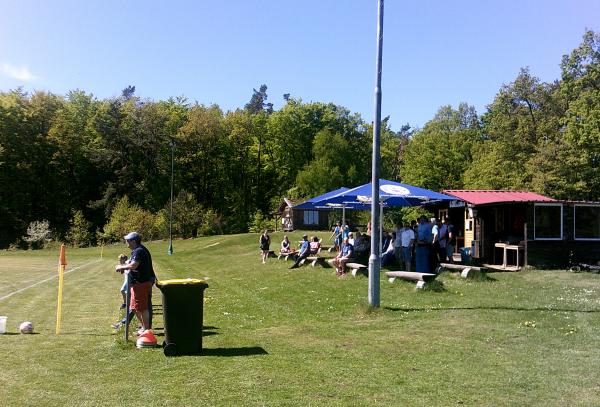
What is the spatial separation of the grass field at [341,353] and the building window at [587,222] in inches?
221

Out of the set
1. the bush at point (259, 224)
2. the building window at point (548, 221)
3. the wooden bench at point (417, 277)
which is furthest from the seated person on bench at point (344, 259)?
the bush at point (259, 224)

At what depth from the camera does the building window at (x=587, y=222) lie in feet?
68.0

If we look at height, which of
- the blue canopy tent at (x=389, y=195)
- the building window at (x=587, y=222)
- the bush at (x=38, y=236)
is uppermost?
the blue canopy tent at (x=389, y=195)

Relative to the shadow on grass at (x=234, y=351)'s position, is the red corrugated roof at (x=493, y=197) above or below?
above

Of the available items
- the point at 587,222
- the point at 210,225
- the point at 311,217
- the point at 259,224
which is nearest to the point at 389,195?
the point at 587,222

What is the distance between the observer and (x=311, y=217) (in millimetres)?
60750

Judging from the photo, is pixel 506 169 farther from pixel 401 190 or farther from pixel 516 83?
pixel 401 190

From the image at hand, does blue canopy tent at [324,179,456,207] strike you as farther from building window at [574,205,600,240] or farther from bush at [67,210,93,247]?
bush at [67,210,93,247]

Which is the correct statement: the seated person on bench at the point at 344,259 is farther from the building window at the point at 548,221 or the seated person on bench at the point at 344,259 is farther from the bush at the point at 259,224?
the bush at the point at 259,224

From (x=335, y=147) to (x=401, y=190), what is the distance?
168ft

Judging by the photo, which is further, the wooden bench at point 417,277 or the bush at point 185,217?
the bush at point 185,217

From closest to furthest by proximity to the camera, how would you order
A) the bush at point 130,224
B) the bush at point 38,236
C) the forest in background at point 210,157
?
1. the forest in background at point 210,157
2. the bush at point 130,224
3. the bush at point 38,236

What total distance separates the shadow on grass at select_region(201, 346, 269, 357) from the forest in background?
37.3 meters

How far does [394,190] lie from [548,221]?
6.66 metres
